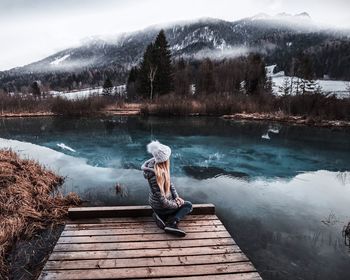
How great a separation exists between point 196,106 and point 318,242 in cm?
3010

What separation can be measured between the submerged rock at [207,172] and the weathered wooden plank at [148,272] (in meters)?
7.15

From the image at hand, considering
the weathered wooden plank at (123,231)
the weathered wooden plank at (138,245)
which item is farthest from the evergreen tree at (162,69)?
the weathered wooden plank at (138,245)

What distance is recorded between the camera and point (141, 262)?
4.08 metres

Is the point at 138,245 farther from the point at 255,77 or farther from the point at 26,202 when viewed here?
the point at 255,77

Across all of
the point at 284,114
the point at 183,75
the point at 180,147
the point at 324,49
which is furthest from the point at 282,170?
the point at 324,49

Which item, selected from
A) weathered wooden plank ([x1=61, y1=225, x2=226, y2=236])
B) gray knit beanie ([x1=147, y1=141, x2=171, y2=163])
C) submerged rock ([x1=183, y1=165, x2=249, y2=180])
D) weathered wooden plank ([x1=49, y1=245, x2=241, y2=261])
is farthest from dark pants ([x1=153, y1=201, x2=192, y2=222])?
submerged rock ([x1=183, y1=165, x2=249, y2=180])

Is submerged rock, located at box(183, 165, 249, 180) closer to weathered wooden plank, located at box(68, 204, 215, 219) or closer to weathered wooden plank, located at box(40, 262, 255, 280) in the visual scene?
weathered wooden plank, located at box(68, 204, 215, 219)

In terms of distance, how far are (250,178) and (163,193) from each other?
23.4ft

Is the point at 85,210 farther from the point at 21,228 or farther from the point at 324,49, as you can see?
the point at 324,49

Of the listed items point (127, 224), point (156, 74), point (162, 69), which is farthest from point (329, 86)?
point (127, 224)

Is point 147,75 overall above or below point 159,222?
below

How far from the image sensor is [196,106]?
36.0m

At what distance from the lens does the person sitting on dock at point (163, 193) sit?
4.80 metres

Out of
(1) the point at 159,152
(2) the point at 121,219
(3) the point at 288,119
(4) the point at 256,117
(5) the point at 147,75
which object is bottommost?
(4) the point at 256,117
